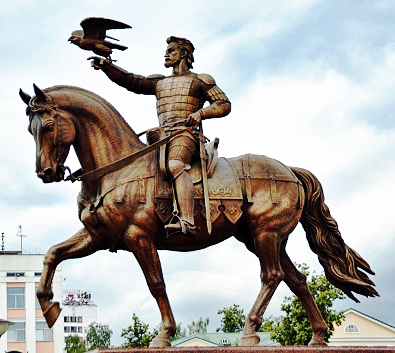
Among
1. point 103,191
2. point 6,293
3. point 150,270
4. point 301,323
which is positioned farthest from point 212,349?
point 6,293

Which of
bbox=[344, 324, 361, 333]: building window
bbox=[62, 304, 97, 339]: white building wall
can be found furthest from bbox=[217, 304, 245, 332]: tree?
bbox=[62, 304, 97, 339]: white building wall

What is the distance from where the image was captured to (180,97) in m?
11.3

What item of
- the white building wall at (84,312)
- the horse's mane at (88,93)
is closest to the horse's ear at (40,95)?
the horse's mane at (88,93)

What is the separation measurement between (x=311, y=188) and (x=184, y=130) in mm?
2097

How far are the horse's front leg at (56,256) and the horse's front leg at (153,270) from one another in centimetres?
68

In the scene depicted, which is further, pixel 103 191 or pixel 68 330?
pixel 68 330

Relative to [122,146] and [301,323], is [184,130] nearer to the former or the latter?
[122,146]

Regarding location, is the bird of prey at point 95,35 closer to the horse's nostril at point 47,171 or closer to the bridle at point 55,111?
the bridle at point 55,111

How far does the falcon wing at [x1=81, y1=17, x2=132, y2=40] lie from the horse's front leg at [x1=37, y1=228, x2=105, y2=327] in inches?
105

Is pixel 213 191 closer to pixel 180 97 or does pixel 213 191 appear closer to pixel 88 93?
pixel 180 97

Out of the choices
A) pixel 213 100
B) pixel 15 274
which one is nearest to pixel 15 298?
pixel 15 274

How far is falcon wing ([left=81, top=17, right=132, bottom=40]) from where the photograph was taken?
11203 mm

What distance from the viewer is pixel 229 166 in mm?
11164

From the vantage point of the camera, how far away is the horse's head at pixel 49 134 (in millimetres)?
10430
